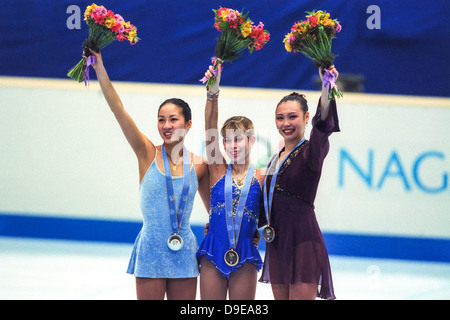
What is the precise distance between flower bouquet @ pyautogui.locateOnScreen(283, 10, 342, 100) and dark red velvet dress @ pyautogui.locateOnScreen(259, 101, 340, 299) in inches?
5.6

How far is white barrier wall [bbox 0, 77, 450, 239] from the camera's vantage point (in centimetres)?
717

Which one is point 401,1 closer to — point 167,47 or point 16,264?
point 167,47

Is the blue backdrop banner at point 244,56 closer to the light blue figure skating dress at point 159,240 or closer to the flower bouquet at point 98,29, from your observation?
the flower bouquet at point 98,29

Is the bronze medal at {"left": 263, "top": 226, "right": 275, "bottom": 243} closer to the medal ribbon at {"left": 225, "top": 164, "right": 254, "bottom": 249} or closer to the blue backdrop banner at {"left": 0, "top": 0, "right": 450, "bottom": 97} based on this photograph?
the medal ribbon at {"left": 225, "top": 164, "right": 254, "bottom": 249}

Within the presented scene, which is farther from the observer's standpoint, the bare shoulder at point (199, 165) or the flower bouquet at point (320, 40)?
the bare shoulder at point (199, 165)

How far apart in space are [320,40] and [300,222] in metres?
0.97

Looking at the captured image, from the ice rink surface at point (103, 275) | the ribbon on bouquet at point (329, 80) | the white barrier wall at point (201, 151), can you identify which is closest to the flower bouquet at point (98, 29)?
the ribbon on bouquet at point (329, 80)

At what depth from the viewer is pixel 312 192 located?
3.62 metres

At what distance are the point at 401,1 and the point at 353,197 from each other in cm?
223

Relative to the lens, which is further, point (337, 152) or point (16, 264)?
point (337, 152)

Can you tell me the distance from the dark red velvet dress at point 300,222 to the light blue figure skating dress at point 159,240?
45cm

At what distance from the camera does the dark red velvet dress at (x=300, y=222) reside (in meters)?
3.52
